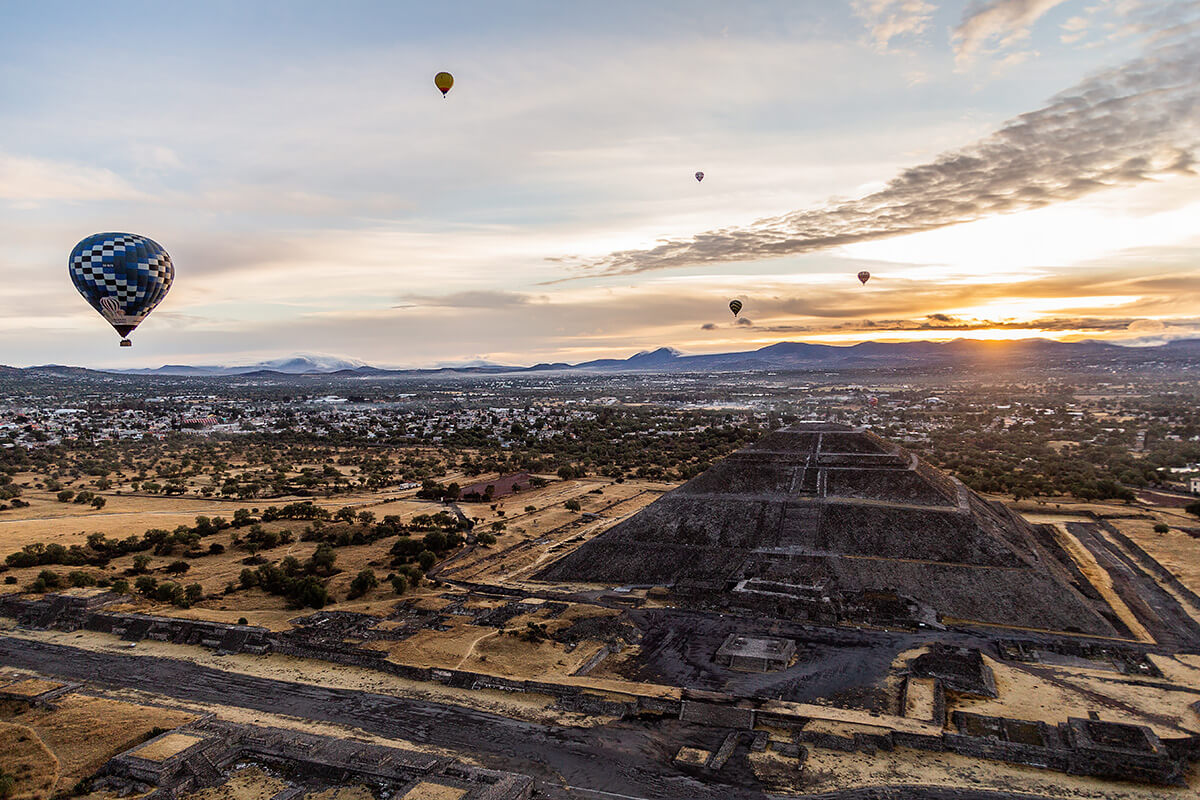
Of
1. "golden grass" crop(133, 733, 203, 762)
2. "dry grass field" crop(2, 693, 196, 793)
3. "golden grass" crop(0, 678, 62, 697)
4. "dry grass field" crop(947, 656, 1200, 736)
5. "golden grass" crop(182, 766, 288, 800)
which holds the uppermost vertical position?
"golden grass" crop(133, 733, 203, 762)

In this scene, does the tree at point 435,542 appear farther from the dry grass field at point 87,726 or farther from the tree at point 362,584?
the dry grass field at point 87,726

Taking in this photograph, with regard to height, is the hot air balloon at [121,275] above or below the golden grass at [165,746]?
above

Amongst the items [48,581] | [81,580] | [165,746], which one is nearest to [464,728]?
[165,746]

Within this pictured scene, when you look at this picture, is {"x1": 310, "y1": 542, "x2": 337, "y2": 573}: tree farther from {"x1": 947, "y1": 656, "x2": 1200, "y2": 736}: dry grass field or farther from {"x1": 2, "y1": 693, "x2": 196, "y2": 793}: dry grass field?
{"x1": 947, "y1": 656, "x2": 1200, "y2": 736}: dry grass field

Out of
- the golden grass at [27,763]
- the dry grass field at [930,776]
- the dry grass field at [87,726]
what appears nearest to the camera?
the golden grass at [27,763]

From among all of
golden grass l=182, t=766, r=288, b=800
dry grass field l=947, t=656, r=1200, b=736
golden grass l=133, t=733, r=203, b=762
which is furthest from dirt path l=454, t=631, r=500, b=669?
dry grass field l=947, t=656, r=1200, b=736

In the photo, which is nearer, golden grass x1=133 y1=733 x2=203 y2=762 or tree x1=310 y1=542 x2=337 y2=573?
golden grass x1=133 y1=733 x2=203 y2=762

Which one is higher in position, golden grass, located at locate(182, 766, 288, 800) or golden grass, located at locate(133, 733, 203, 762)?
golden grass, located at locate(133, 733, 203, 762)

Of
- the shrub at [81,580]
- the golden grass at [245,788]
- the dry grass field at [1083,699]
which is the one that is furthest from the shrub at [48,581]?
the dry grass field at [1083,699]

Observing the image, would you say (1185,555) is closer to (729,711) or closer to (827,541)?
(827,541)
